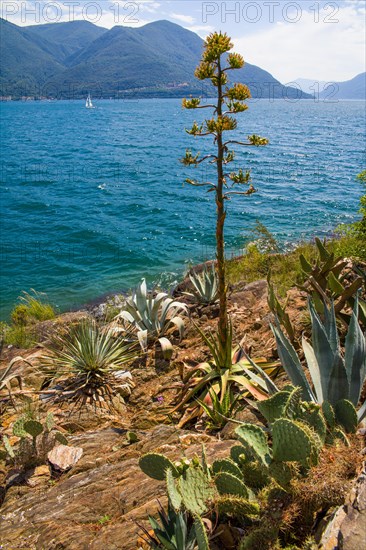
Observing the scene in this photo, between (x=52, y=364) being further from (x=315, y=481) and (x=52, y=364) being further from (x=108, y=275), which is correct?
(x=108, y=275)

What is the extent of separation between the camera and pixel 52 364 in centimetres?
592

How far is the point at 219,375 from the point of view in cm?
477

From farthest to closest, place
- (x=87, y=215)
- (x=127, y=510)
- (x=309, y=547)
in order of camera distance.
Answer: (x=87, y=215), (x=127, y=510), (x=309, y=547)

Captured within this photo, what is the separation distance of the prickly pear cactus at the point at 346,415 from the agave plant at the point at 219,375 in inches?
64.3

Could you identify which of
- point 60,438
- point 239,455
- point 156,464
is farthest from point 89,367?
point 239,455

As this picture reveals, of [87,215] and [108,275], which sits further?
[87,215]

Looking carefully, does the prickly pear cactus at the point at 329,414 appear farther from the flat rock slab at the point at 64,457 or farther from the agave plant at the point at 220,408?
the flat rock slab at the point at 64,457

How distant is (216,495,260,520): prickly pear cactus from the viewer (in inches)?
83.8

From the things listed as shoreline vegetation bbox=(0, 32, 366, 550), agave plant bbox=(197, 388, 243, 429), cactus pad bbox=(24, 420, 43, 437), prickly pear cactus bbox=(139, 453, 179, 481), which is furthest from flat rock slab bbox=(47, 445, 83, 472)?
prickly pear cactus bbox=(139, 453, 179, 481)

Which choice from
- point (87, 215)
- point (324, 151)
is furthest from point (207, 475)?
point (324, 151)

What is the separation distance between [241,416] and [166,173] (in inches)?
1276

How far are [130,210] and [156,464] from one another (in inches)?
911

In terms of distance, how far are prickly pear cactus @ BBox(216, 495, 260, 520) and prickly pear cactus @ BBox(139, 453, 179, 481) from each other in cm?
35

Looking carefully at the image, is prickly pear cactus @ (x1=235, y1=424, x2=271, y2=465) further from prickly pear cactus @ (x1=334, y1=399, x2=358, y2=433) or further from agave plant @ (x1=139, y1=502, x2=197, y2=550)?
prickly pear cactus @ (x1=334, y1=399, x2=358, y2=433)
